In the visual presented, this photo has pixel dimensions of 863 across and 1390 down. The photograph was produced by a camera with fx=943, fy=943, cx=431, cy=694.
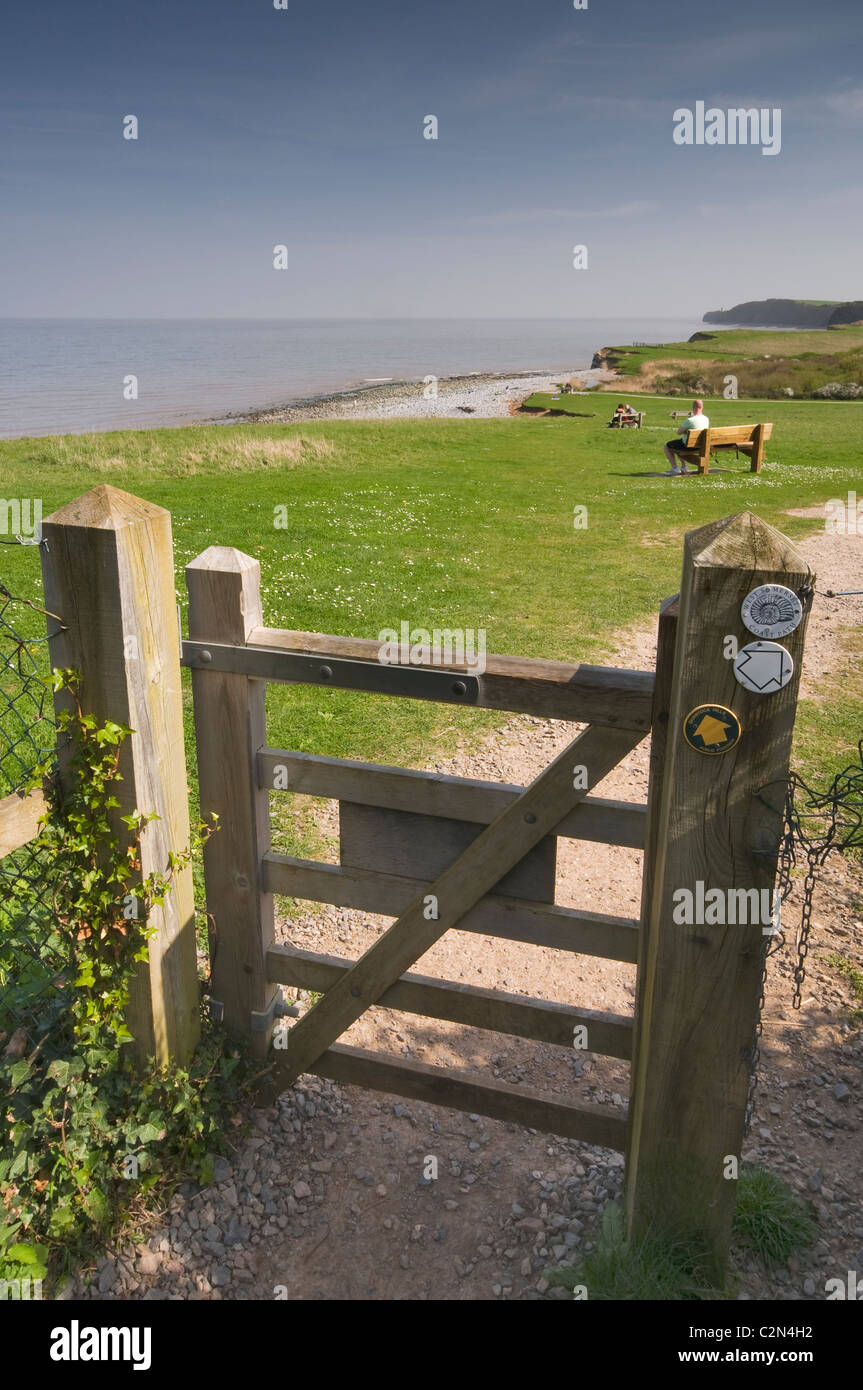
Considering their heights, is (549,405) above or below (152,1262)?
above

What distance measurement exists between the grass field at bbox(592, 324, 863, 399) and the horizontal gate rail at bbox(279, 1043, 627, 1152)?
45.5 m

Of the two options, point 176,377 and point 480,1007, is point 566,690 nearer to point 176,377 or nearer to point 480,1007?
point 480,1007

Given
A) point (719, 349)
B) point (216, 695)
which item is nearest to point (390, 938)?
point (216, 695)

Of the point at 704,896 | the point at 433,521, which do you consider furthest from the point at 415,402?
the point at 704,896

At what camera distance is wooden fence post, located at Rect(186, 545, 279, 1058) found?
124 inches

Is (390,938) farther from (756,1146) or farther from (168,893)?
(756,1146)

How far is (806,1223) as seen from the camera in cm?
325

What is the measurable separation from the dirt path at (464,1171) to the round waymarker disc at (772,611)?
219 centimetres

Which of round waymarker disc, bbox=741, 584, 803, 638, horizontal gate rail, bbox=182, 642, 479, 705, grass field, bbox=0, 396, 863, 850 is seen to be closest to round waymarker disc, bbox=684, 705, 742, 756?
round waymarker disc, bbox=741, 584, 803, 638

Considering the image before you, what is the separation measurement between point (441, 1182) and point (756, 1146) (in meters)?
1.26

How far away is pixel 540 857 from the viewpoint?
122 inches

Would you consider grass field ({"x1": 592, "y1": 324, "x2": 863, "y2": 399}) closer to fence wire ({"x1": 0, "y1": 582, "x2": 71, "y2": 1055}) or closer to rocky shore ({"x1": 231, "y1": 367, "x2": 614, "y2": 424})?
rocky shore ({"x1": 231, "y1": 367, "x2": 614, "y2": 424})

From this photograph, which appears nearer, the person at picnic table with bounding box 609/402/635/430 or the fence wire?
the fence wire

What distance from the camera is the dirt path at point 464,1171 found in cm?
324
